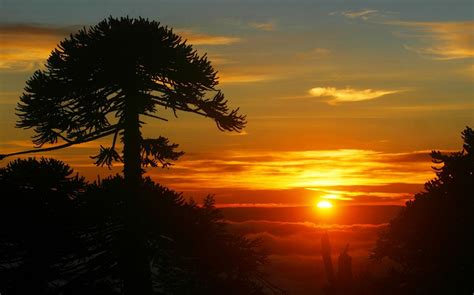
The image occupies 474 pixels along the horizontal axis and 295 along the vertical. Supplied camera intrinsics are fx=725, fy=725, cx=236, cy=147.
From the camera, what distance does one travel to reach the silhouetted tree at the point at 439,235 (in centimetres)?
3294

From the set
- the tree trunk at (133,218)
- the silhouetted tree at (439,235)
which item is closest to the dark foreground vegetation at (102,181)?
the tree trunk at (133,218)

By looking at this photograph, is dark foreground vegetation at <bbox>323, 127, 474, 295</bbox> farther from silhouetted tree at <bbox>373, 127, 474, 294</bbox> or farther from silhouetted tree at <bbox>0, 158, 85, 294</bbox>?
silhouetted tree at <bbox>0, 158, 85, 294</bbox>

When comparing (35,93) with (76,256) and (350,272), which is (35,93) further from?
(350,272)

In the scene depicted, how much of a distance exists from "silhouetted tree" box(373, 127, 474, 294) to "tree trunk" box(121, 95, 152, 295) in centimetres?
1772

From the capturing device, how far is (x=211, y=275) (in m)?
23.3

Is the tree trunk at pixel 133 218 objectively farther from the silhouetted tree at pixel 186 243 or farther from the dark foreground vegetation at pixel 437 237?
the dark foreground vegetation at pixel 437 237

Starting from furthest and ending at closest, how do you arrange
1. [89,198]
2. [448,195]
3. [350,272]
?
1. [350,272]
2. [448,195]
3. [89,198]

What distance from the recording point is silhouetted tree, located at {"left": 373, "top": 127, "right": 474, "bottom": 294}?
3294cm

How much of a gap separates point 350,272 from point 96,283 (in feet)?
93.8

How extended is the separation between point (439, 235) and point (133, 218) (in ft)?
63.4

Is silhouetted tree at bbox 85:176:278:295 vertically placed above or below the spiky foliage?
below

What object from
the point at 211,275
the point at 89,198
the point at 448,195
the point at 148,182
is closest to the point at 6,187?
the point at 89,198

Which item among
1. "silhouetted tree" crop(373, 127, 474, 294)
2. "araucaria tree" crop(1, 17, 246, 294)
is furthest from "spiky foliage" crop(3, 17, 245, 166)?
"silhouetted tree" crop(373, 127, 474, 294)

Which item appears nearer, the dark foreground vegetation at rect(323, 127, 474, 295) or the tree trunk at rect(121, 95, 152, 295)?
the tree trunk at rect(121, 95, 152, 295)
